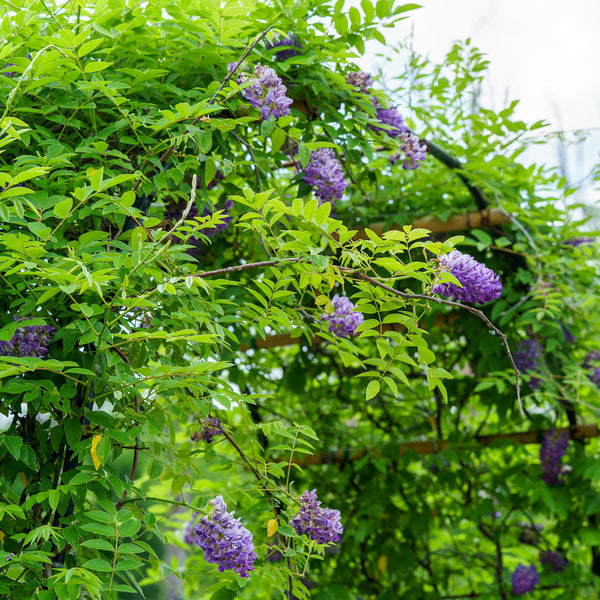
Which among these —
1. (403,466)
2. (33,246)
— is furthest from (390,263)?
(403,466)

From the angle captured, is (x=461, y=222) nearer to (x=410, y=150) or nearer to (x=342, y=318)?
(x=410, y=150)

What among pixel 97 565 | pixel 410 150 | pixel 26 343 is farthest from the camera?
pixel 410 150

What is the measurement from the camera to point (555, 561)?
8.20 feet

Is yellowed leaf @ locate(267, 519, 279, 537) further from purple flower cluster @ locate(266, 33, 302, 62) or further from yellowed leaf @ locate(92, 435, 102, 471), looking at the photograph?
purple flower cluster @ locate(266, 33, 302, 62)

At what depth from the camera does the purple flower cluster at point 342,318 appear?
1269mm

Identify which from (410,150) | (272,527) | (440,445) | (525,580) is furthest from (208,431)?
(525,580)

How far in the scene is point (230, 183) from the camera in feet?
5.17

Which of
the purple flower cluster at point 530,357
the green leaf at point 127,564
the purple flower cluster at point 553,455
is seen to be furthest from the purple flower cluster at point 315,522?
the purple flower cluster at point 553,455

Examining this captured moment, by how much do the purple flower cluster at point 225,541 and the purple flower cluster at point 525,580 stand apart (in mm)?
1697

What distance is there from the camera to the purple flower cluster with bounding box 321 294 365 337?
1269mm

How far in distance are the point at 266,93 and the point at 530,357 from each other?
4.25 feet

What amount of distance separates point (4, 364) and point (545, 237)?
5.99 feet

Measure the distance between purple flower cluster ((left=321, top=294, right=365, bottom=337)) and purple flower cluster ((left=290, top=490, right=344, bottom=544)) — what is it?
31cm

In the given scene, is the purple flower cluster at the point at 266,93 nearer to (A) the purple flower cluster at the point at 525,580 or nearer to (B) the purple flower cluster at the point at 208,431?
(B) the purple flower cluster at the point at 208,431
